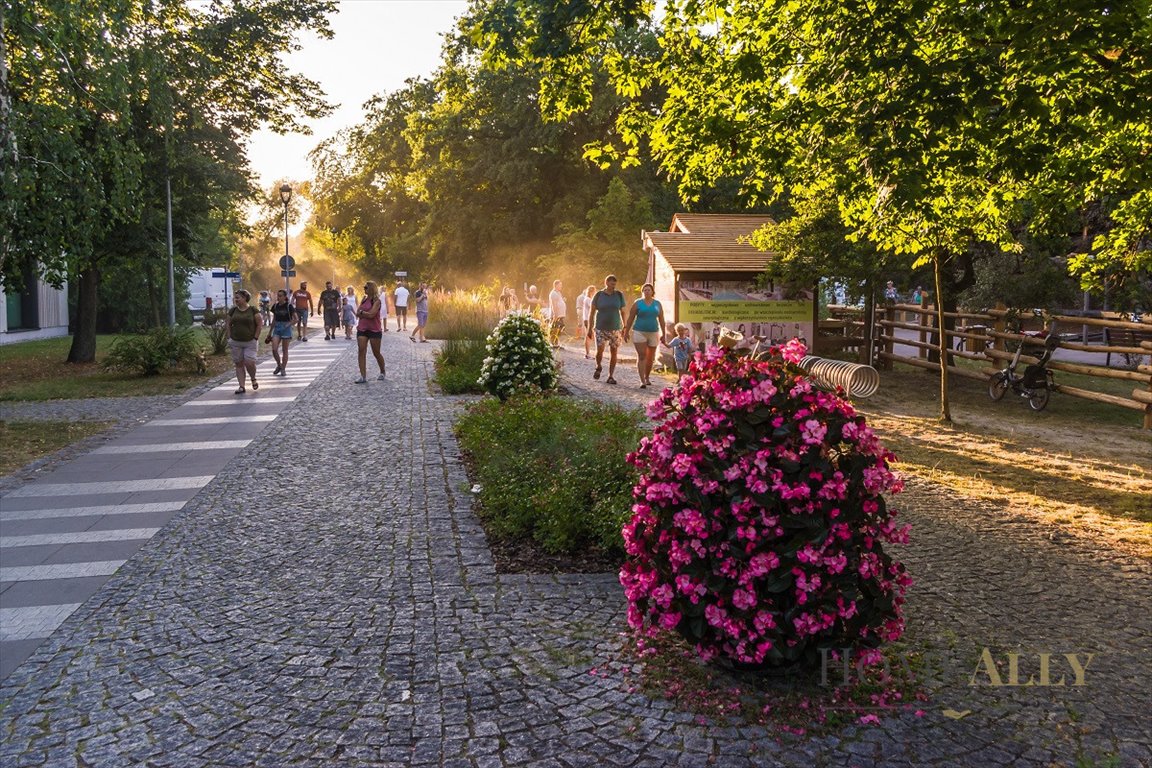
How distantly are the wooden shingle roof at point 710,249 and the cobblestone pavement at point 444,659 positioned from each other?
40.6 ft

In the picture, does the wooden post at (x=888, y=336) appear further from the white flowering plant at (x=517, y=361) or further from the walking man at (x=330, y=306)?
the walking man at (x=330, y=306)

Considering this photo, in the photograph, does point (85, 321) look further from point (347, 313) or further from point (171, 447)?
point (171, 447)

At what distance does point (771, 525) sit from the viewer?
152 inches

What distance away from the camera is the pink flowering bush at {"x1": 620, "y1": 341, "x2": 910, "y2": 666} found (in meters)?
3.85

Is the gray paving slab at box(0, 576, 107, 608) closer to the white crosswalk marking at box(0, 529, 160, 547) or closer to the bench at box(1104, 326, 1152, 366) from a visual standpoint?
the white crosswalk marking at box(0, 529, 160, 547)

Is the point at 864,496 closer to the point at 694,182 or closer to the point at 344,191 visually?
the point at 694,182

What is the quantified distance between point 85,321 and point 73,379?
4366 mm

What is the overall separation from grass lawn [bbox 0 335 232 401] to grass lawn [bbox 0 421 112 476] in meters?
3.51

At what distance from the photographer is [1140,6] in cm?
590

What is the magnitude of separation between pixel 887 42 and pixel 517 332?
25.4 ft

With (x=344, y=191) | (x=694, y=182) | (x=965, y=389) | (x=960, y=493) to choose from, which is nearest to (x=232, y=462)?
(x=694, y=182)

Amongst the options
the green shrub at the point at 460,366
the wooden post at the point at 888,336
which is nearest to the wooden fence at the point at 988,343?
the wooden post at the point at 888,336

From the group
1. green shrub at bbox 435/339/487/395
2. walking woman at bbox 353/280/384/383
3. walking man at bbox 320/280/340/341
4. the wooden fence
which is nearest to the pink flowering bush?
the wooden fence

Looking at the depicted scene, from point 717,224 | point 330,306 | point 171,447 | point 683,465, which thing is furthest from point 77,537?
point 330,306
